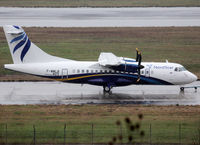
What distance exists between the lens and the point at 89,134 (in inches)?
1133

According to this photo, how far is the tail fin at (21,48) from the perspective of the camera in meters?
40.6

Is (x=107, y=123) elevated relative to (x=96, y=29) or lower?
lower

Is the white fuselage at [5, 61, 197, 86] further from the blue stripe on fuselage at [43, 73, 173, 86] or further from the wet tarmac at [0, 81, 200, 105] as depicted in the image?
the wet tarmac at [0, 81, 200, 105]

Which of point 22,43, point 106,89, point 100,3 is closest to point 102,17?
point 100,3

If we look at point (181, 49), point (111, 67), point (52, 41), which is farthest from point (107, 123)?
point (52, 41)

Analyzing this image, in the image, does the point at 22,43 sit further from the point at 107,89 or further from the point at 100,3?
the point at 100,3

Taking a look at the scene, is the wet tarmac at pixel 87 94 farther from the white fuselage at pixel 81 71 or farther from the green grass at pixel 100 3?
the green grass at pixel 100 3

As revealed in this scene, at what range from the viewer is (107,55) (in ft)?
135

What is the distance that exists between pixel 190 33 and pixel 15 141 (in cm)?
5500

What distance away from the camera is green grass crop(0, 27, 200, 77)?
2379 inches

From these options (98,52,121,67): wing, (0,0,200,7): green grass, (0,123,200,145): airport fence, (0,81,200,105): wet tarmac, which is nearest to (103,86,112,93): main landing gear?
(0,81,200,105): wet tarmac

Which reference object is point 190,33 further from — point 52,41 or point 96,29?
point 52,41

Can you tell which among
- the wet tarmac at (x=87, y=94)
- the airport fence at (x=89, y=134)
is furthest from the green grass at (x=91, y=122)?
the wet tarmac at (x=87, y=94)

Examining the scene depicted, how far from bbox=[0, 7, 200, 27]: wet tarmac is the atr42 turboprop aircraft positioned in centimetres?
4114
